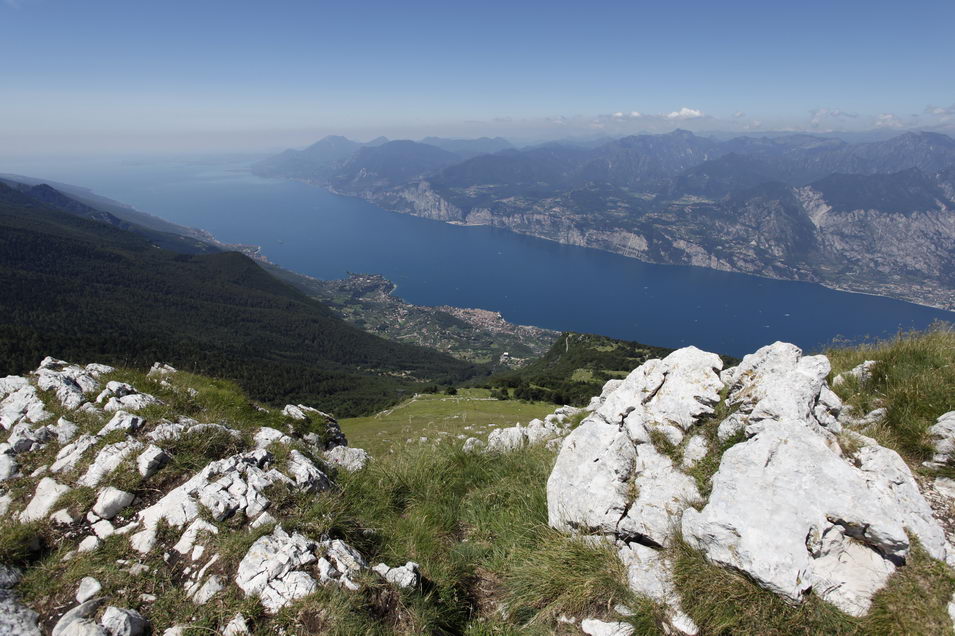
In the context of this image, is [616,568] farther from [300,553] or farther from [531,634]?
[300,553]

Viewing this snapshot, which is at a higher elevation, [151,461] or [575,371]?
[151,461]

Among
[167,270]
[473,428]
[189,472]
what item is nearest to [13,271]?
[167,270]

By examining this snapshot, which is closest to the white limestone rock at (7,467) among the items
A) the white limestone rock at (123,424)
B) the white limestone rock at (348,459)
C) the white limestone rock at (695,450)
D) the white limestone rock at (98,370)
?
the white limestone rock at (123,424)

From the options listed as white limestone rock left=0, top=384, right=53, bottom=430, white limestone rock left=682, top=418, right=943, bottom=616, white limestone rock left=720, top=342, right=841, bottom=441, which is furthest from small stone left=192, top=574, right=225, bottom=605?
white limestone rock left=720, top=342, right=841, bottom=441

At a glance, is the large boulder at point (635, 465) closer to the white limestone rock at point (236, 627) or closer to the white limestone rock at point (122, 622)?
the white limestone rock at point (236, 627)

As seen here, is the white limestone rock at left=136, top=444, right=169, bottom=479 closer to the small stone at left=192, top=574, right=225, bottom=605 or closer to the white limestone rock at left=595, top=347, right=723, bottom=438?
the small stone at left=192, top=574, right=225, bottom=605

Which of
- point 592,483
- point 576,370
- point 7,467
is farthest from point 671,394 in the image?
point 576,370

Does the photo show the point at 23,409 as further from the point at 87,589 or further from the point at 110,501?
the point at 87,589
